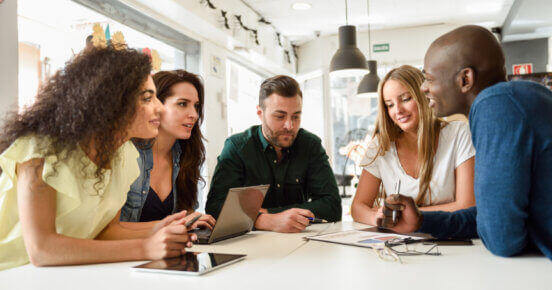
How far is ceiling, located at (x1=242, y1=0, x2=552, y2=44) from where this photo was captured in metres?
4.68

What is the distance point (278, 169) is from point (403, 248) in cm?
109

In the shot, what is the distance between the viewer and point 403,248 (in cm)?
125

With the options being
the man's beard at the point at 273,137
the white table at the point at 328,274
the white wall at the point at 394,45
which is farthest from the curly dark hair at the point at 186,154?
the white wall at the point at 394,45

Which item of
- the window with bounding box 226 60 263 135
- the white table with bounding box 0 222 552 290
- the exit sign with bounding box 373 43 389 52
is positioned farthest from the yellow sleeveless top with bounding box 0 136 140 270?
the exit sign with bounding box 373 43 389 52

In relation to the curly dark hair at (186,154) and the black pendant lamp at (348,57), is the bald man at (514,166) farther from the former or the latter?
the black pendant lamp at (348,57)

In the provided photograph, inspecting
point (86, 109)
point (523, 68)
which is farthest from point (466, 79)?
point (523, 68)

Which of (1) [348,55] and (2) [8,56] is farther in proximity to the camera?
(1) [348,55]

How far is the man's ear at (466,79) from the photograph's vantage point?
47.8 inches

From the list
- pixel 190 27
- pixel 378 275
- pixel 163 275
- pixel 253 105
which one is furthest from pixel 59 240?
pixel 253 105

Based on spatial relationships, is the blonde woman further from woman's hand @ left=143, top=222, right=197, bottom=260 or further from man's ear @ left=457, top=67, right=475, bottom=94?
woman's hand @ left=143, top=222, right=197, bottom=260

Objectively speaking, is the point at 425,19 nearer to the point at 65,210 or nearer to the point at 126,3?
the point at 126,3

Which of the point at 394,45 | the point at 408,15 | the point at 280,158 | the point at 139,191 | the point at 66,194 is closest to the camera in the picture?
the point at 66,194

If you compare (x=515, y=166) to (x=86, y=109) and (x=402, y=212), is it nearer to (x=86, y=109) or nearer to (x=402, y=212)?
(x=402, y=212)

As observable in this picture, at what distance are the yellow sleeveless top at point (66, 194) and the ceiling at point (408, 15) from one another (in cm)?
360
